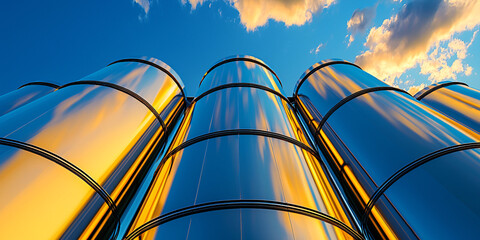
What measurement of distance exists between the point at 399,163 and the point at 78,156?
413cm

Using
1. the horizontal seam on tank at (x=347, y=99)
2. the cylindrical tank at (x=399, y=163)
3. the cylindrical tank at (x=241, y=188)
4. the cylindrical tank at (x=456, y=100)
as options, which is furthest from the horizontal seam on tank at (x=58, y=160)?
the cylindrical tank at (x=456, y=100)

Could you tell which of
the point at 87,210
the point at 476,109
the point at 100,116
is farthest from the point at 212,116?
the point at 476,109

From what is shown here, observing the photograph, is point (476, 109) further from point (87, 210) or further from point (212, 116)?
point (87, 210)

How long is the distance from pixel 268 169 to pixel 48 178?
2.52m

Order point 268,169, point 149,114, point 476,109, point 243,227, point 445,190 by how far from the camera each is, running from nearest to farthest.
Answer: point 243,227, point 445,190, point 268,169, point 149,114, point 476,109

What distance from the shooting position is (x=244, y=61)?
26.9ft

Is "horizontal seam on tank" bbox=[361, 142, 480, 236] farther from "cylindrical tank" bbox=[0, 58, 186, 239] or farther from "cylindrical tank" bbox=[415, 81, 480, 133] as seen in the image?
"cylindrical tank" bbox=[0, 58, 186, 239]

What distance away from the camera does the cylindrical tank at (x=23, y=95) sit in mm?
7539

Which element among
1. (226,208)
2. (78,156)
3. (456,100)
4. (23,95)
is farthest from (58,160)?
(456,100)

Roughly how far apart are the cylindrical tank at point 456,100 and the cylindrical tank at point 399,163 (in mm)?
2168

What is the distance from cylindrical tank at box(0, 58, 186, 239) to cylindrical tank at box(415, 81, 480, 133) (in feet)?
22.5

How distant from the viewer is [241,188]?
2.94 metres

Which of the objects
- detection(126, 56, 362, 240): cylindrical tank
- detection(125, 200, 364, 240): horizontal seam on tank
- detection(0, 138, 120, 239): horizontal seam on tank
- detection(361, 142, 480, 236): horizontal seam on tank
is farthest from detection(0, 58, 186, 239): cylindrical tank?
detection(361, 142, 480, 236): horizontal seam on tank

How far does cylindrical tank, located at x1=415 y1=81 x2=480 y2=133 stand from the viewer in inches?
241
